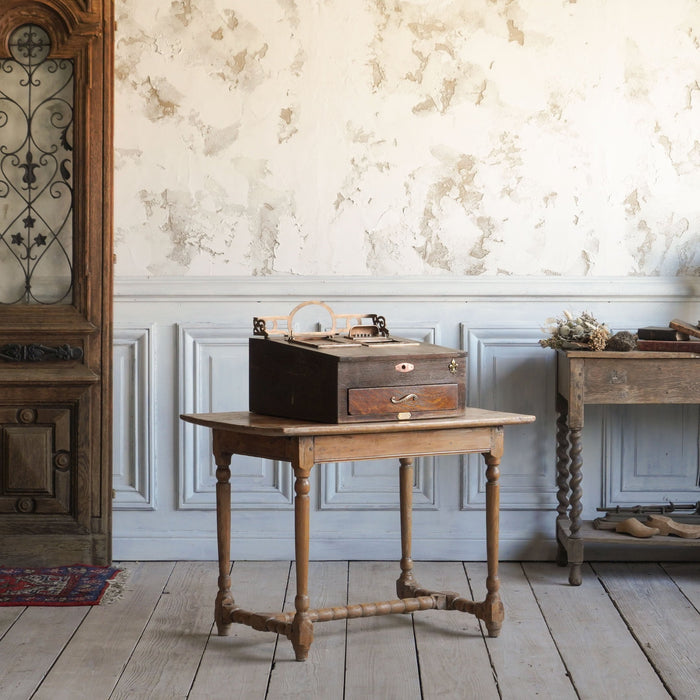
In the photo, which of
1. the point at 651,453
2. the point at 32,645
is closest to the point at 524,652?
the point at 651,453

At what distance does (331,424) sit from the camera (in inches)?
123

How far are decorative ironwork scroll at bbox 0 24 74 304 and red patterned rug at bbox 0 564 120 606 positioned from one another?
1.16 m

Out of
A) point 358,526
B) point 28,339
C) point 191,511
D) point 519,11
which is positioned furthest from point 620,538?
point 28,339

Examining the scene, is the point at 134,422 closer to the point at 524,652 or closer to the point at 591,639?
the point at 524,652

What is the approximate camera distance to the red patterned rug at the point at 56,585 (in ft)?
12.5

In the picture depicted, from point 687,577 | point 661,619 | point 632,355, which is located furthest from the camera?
point 687,577

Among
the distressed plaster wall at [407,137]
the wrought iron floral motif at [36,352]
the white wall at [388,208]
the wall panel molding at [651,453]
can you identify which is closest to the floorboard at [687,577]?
the wall panel molding at [651,453]

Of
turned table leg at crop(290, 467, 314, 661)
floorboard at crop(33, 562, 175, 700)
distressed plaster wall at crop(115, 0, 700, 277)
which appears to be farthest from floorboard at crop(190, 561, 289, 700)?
distressed plaster wall at crop(115, 0, 700, 277)

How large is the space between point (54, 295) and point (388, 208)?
1.51 meters

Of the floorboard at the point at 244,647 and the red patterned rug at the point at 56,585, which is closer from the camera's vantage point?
the floorboard at the point at 244,647

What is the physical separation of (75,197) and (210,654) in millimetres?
2088

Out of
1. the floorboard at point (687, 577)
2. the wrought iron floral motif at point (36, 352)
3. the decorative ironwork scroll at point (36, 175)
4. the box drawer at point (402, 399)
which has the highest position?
the decorative ironwork scroll at point (36, 175)

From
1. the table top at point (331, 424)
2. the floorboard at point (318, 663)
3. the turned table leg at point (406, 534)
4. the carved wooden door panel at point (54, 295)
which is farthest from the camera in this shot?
the carved wooden door panel at point (54, 295)

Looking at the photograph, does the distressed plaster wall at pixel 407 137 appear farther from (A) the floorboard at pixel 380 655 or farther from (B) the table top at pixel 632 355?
(A) the floorboard at pixel 380 655
